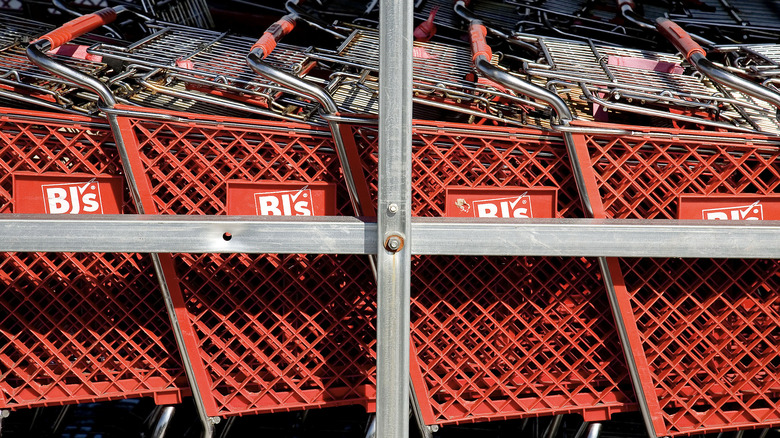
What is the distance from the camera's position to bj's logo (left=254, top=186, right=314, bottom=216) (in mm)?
2385

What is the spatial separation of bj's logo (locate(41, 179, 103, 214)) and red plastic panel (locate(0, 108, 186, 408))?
6cm

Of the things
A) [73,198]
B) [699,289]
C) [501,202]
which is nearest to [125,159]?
[73,198]

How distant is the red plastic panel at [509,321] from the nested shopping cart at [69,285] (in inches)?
33.7

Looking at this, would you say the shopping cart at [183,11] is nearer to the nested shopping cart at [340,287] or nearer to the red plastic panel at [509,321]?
the nested shopping cart at [340,287]

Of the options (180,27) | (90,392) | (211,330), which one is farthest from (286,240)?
(180,27)

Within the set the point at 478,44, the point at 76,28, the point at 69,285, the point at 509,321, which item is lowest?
the point at 69,285

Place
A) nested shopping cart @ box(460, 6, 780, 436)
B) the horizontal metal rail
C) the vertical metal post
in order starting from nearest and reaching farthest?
the vertical metal post → the horizontal metal rail → nested shopping cart @ box(460, 6, 780, 436)

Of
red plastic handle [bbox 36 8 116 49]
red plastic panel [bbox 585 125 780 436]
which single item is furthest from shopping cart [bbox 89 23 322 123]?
red plastic panel [bbox 585 125 780 436]

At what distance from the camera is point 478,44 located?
2650mm

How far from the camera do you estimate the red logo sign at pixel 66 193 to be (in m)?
2.37

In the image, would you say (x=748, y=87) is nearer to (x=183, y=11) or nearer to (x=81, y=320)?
(x=81, y=320)

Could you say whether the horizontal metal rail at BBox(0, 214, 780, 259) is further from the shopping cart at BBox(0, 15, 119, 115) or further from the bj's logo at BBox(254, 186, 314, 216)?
the shopping cart at BBox(0, 15, 119, 115)

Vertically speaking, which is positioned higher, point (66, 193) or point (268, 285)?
point (66, 193)

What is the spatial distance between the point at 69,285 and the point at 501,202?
1383 millimetres
